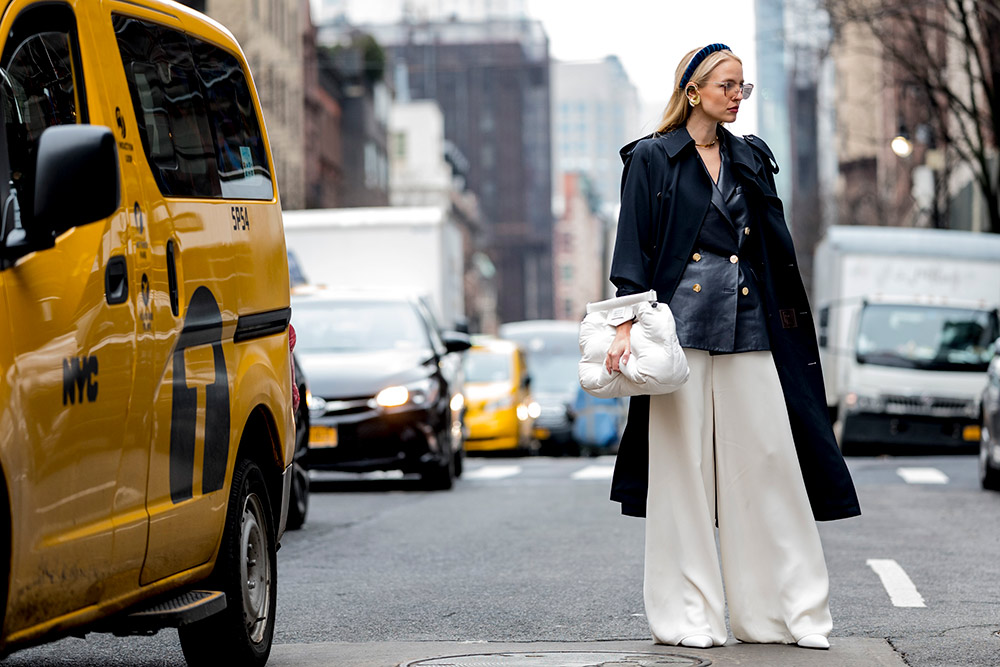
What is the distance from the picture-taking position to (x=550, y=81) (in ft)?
630

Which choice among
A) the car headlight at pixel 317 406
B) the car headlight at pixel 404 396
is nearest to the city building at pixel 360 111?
the car headlight at pixel 404 396

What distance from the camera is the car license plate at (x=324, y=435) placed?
15.6 metres

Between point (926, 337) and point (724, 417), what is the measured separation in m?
20.9

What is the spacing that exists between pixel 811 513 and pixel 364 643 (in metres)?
1.74

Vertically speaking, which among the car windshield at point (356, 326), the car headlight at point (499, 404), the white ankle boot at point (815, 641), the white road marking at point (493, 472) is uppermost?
the car windshield at point (356, 326)

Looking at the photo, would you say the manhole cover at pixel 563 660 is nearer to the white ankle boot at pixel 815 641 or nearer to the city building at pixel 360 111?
the white ankle boot at pixel 815 641

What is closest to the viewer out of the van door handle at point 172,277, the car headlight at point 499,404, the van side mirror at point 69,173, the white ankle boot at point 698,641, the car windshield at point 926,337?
the van side mirror at point 69,173

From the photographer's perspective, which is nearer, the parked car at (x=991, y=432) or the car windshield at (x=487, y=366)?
the parked car at (x=991, y=432)

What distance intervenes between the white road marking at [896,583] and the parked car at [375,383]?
6.48m

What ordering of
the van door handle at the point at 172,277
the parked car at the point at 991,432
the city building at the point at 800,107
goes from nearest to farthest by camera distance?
1. the van door handle at the point at 172,277
2. the city building at the point at 800,107
3. the parked car at the point at 991,432

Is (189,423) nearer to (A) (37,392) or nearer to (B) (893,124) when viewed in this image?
(A) (37,392)

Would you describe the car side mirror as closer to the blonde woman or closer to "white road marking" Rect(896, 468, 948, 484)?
"white road marking" Rect(896, 468, 948, 484)

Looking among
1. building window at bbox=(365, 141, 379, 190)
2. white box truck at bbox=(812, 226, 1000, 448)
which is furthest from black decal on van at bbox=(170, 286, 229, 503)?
building window at bbox=(365, 141, 379, 190)

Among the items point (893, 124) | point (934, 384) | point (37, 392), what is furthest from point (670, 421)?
point (893, 124)
